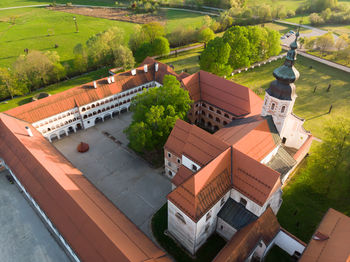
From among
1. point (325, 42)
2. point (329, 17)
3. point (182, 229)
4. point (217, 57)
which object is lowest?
point (182, 229)

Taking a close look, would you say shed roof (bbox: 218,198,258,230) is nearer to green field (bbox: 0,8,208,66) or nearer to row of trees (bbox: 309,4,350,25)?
green field (bbox: 0,8,208,66)

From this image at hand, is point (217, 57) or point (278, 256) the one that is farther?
point (217, 57)

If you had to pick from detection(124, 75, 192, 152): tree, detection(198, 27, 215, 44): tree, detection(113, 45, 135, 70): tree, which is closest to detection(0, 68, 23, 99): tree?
detection(113, 45, 135, 70): tree

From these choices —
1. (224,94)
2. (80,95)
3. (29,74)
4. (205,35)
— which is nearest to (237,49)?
(205,35)

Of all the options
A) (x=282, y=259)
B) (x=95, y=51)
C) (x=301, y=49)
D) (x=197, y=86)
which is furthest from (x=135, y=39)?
(x=282, y=259)

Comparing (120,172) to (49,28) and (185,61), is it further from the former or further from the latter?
(49,28)

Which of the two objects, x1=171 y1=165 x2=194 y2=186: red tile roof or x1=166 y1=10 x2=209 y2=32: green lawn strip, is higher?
x1=166 y1=10 x2=209 y2=32: green lawn strip

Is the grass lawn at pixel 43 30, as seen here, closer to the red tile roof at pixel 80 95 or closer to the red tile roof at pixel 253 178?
the red tile roof at pixel 80 95
